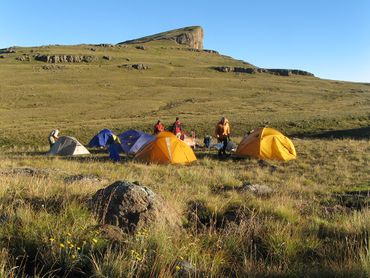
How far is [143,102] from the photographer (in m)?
66.7

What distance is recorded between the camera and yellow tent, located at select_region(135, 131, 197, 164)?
59.5 ft

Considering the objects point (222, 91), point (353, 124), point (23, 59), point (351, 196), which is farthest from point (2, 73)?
point (351, 196)

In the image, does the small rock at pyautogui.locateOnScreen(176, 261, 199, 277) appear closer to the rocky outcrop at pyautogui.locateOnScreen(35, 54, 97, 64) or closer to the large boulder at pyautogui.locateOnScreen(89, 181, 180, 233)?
the large boulder at pyautogui.locateOnScreen(89, 181, 180, 233)

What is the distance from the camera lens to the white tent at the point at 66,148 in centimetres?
2123

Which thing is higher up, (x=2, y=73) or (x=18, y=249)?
(x=2, y=73)

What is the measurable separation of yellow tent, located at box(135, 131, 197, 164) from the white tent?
4172 millimetres

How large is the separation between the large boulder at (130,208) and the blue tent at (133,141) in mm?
14856

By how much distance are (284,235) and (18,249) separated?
310 centimetres

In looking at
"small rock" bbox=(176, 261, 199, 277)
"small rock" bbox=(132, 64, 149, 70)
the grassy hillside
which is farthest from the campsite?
"small rock" bbox=(132, 64, 149, 70)

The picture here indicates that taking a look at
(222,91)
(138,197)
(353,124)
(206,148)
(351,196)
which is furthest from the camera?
(222,91)

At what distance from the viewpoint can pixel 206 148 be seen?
2369 cm

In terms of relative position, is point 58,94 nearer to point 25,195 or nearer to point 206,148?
point 206,148

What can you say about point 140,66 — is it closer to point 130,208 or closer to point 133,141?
point 133,141

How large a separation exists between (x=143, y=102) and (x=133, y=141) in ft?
149
